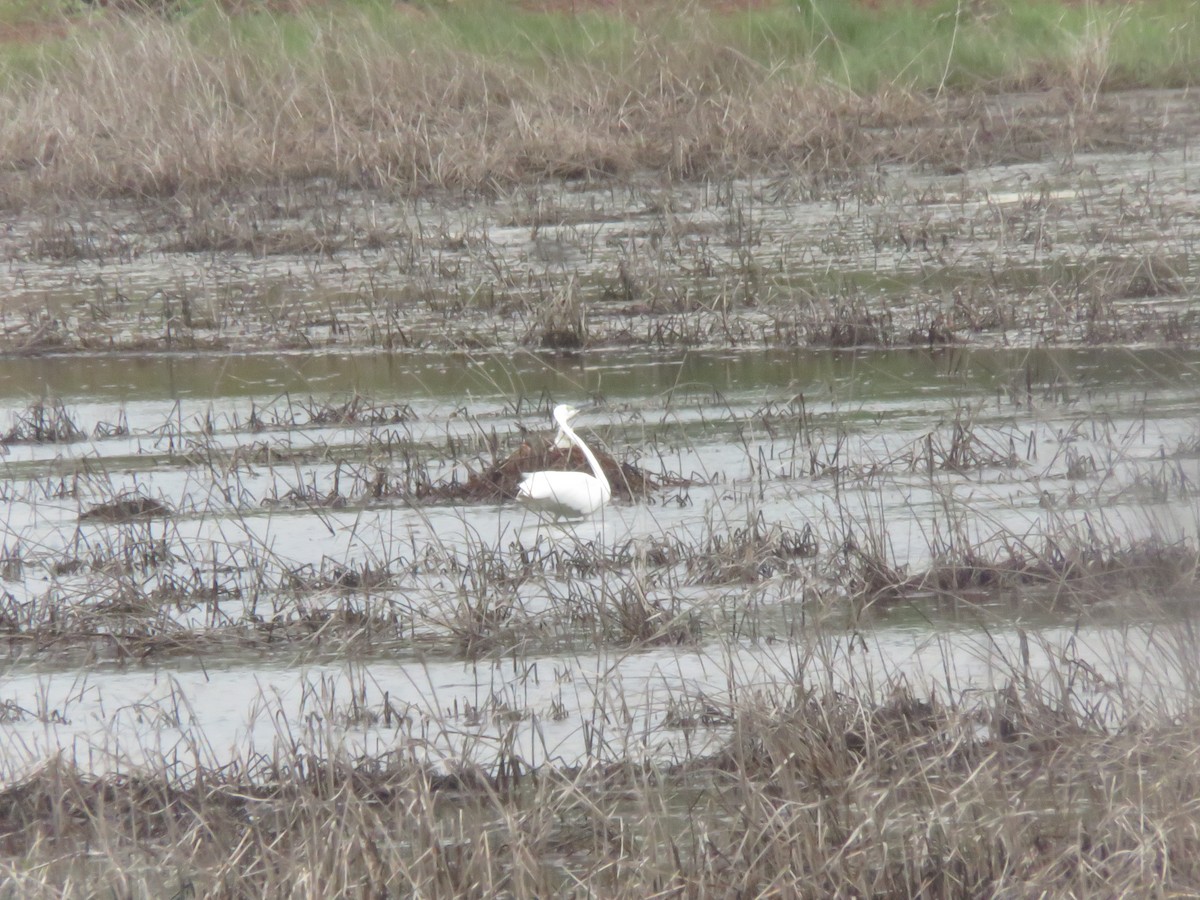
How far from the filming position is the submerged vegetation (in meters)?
3.71

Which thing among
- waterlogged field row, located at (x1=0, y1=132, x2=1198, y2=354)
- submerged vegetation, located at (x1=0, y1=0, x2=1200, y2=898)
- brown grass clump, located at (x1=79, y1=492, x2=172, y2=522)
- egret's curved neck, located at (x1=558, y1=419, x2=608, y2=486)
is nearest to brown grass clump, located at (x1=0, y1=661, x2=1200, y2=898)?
submerged vegetation, located at (x1=0, y1=0, x2=1200, y2=898)

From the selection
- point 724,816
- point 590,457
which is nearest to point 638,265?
point 590,457

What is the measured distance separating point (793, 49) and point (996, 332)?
363 inches

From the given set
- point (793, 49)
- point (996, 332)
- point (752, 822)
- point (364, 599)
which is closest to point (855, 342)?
point (996, 332)

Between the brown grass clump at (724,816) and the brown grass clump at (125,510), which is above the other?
the brown grass clump at (125,510)

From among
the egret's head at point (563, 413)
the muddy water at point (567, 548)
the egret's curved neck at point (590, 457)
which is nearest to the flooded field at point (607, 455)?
the muddy water at point (567, 548)

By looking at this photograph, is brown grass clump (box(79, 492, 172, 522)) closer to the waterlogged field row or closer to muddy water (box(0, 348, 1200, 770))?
muddy water (box(0, 348, 1200, 770))

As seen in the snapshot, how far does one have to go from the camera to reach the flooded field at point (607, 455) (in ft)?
14.7

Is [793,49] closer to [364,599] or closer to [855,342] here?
[855,342]

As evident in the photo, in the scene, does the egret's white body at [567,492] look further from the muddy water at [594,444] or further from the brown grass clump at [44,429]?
the brown grass clump at [44,429]

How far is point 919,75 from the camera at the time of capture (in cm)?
1683

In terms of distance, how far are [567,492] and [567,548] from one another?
1.40 feet

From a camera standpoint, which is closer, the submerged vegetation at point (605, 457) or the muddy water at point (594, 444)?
the submerged vegetation at point (605, 457)

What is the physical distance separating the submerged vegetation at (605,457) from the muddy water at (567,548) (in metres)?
0.03
